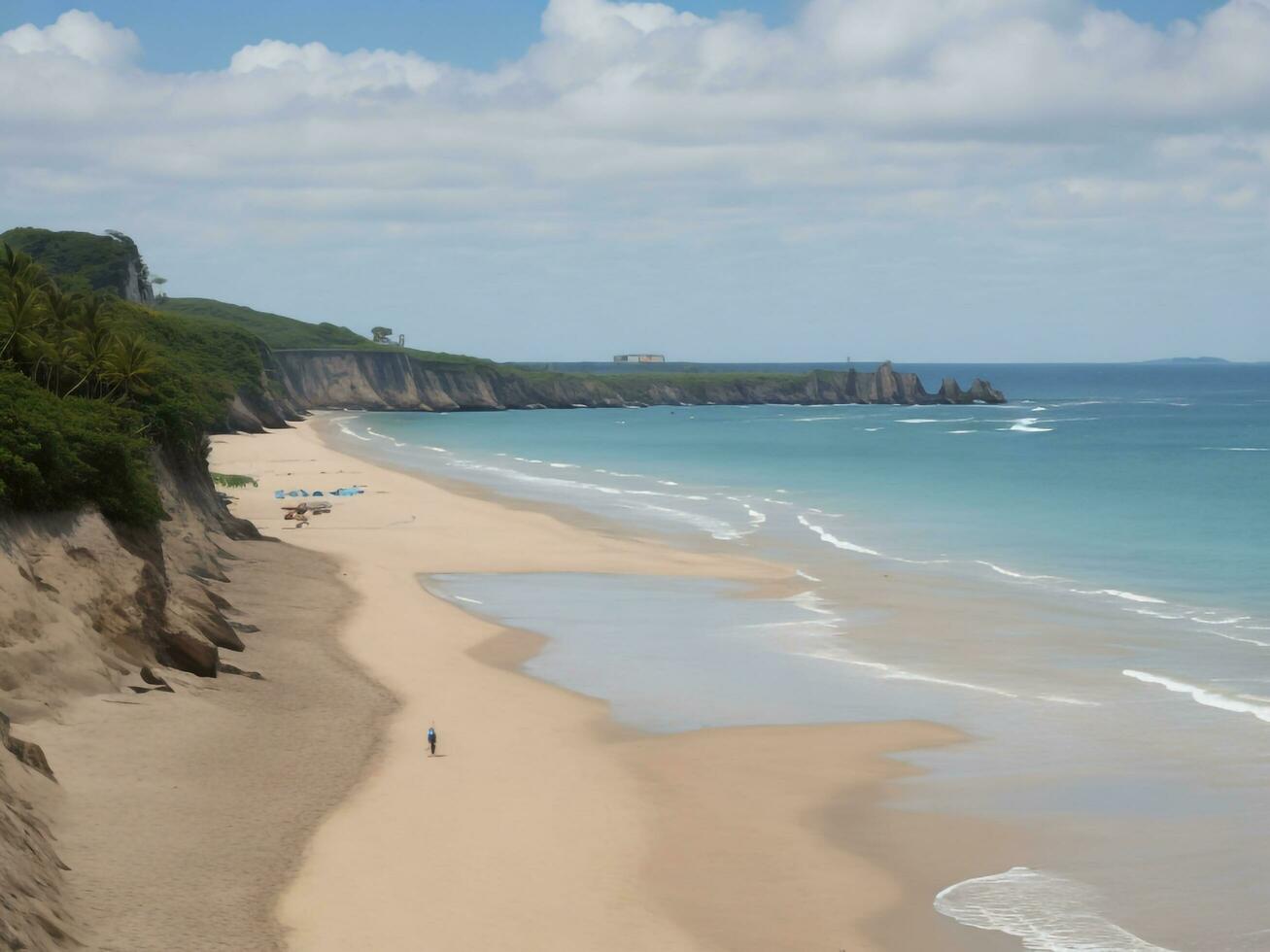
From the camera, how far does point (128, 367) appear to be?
32344mm

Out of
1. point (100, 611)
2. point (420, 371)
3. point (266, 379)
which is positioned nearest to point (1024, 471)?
point (100, 611)

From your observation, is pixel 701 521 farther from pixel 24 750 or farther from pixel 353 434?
pixel 353 434

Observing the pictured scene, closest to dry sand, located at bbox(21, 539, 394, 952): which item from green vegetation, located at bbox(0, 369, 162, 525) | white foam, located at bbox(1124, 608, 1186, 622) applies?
green vegetation, located at bbox(0, 369, 162, 525)

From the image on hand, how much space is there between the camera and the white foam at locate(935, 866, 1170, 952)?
46.2 ft

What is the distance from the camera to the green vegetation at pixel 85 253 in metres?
117

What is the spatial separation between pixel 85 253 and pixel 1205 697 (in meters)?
118

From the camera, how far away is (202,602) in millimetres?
26125

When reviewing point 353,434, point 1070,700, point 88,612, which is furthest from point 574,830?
point 353,434

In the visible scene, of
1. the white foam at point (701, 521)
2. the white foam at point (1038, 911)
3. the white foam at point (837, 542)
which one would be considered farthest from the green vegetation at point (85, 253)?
the white foam at point (1038, 911)

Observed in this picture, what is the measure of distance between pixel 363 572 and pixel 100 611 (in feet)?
Result: 56.9

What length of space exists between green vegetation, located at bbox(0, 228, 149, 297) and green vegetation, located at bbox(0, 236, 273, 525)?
75980 millimetres

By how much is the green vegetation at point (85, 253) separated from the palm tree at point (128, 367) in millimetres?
85853

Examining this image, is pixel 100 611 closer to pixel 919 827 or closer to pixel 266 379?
pixel 919 827

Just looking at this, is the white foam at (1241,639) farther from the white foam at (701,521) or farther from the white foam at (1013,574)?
A: the white foam at (701,521)
